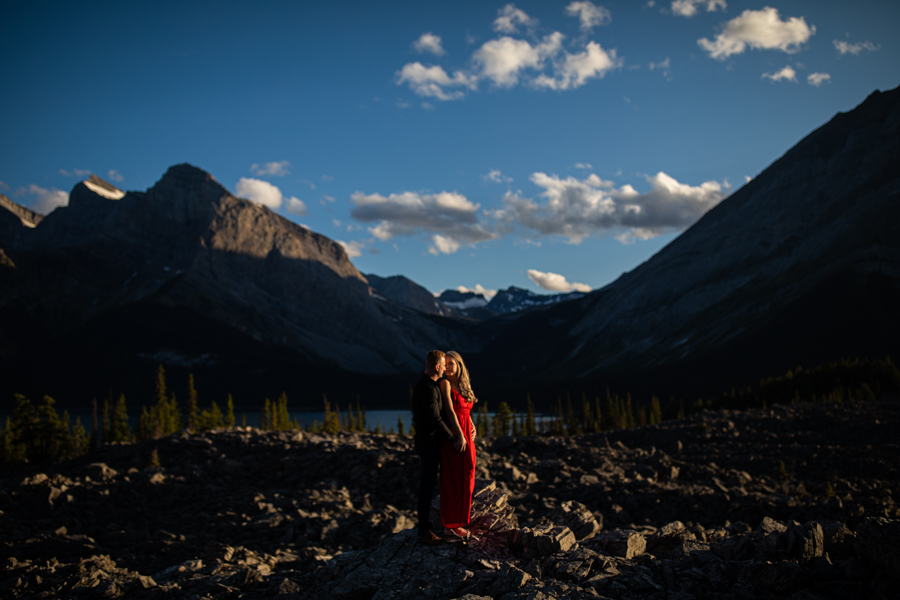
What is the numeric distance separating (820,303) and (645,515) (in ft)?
551

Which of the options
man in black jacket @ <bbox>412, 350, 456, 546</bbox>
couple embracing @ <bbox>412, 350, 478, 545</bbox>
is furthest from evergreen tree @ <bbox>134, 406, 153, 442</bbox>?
man in black jacket @ <bbox>412, 350, 456, 546</bbox>

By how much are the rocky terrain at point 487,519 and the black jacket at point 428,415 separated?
215 cm

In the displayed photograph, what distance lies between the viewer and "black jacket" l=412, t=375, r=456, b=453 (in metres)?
8.59

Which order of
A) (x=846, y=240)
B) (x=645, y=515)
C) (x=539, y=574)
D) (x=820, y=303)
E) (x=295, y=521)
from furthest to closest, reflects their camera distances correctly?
(x=846, y=240), (x=820, y=303), (x=645, y=515), (x=295, y=521), (x=539, y=574)

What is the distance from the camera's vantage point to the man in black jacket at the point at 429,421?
A: 8.59m

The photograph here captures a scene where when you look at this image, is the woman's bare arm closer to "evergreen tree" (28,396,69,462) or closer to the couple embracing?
the couple embracing

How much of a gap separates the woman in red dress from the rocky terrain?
2.06 feet

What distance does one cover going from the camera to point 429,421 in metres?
8.67

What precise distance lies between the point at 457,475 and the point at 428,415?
1.34 m

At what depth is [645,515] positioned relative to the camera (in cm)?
1778

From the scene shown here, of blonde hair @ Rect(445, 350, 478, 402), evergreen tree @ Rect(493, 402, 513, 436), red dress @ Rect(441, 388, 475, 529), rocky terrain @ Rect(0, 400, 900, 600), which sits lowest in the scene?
evergreen tree @ Rect(493, 402, 513, 436)

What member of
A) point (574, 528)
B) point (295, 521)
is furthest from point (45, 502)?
point (574, 528)

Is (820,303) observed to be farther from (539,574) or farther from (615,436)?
(539,574)

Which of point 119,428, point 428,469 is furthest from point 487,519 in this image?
point 119,428
